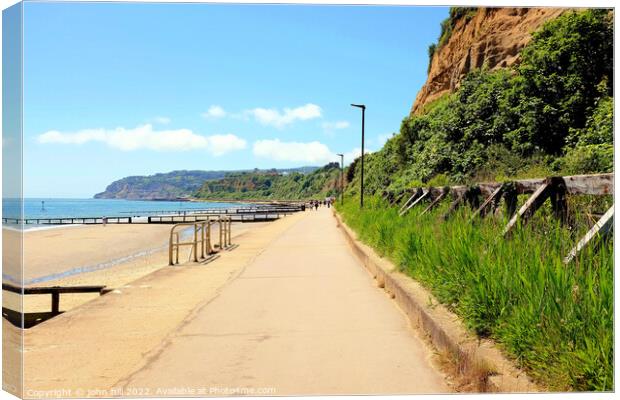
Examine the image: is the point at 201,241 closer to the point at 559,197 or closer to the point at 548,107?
the point at 559,197

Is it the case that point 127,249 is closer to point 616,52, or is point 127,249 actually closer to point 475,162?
point 475,162

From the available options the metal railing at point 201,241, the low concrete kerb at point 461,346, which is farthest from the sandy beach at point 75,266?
the low concrete kerb at point 461,346

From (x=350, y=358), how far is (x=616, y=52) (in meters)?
2.59

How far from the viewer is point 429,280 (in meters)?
5.27

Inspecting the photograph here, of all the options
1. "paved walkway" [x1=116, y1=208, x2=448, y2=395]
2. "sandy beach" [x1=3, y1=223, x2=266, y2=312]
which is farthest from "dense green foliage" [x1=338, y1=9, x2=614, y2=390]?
"sandy beach" [x1=3, y1=223, x2=266, y2=312]

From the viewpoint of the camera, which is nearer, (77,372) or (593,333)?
(593,333)

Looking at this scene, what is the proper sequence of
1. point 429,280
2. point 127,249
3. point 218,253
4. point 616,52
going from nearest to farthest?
point 616,52
point 429,280
point 218,253
point 127,249

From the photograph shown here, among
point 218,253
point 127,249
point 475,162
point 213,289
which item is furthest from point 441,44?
point 213,289

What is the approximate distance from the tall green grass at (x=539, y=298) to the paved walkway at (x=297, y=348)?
524 millimetres

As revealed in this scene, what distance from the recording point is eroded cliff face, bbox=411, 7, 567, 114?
32.7 meters

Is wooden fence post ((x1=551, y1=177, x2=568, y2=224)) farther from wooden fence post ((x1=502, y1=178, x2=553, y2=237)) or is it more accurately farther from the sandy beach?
the sandy beach

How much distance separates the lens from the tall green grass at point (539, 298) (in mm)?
2652

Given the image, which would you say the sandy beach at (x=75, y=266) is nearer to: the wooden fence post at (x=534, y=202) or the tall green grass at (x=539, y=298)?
the tall green grass at (x=539, y=298)

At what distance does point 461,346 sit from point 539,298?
612 mm
